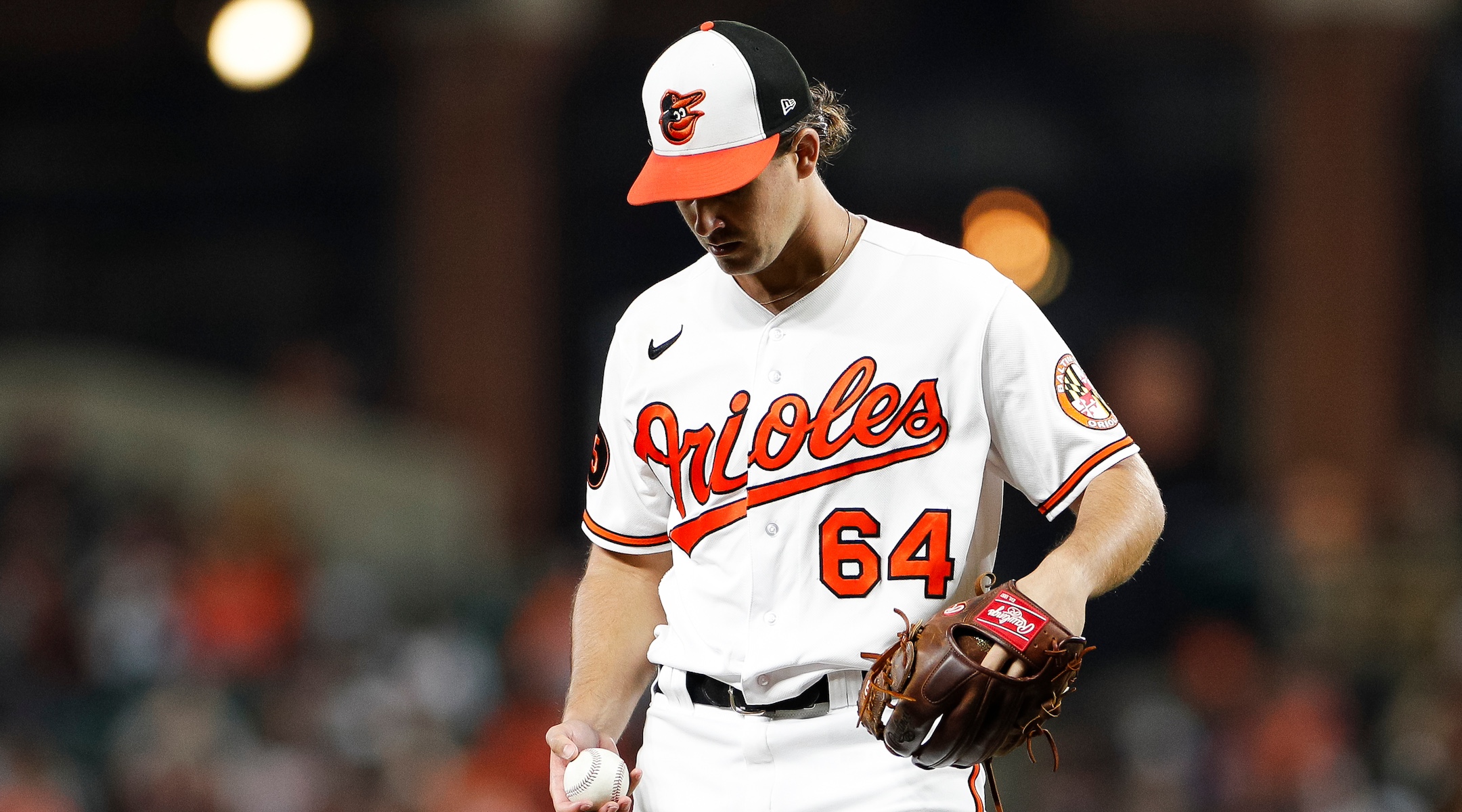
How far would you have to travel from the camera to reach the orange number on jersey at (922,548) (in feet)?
7.96

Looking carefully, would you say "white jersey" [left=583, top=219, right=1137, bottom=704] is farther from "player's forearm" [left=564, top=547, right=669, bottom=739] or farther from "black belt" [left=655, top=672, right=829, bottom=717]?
"player's forearm" [left=564, top=547, right=669, bottom=739]

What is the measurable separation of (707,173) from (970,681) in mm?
769

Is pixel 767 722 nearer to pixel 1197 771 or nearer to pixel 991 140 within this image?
pixel 1197 771

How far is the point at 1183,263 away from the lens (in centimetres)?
1202

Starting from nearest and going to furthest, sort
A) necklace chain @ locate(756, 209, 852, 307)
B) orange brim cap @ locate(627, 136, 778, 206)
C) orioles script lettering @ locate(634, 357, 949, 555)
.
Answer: orange brim cap @ locate(627, 136, 778, 206), orioles script lettering @ locate(634, 357, 949, 555), necklace chain @ locate(756, 209, 852, 307)

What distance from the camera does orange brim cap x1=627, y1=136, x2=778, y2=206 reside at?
233 centimetres

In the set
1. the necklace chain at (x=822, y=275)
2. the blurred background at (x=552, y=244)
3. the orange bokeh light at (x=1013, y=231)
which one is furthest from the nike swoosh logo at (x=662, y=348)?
the orange bokeh light at (x=1013, y=231)

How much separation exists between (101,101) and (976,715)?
37.3 feet

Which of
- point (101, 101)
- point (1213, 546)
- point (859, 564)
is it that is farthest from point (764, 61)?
point (101, 101)

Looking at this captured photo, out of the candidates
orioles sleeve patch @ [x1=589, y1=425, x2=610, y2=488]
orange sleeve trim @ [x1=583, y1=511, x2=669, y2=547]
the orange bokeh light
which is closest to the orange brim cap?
orioles sleeve patch @ [x1=589, y1=425, x2=610, y2=488]

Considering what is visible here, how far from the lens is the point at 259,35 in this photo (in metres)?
7.96

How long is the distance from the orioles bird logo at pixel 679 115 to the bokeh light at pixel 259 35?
583 cm

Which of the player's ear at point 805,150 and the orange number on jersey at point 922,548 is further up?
the player's ear at point 805,150

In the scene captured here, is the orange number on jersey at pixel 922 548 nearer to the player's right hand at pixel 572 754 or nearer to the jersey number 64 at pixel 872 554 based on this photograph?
the jersey number 64 at pixel 872 554
